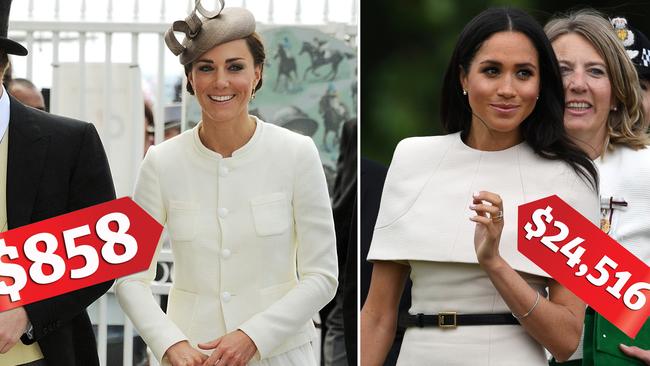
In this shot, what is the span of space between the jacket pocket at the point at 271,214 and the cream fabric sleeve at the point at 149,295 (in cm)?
23

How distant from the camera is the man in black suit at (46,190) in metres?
2.79

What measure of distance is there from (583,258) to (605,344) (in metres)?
0.27

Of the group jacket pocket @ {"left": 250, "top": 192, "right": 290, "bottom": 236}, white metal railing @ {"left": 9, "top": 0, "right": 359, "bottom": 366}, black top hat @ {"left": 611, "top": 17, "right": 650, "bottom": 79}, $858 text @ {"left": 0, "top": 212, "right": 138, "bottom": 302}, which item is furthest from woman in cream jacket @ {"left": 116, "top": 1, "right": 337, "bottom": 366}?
white metal railing @ {"left": 9, "top": 0, "right": 359, "bottom": 366}

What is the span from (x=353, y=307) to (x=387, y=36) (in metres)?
0.71

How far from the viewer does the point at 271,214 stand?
9.34ft

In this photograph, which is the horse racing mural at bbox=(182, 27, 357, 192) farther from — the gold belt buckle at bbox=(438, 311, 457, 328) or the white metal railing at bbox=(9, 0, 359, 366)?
the gold belt buckle at bbox=(438, 311, 457, 328)

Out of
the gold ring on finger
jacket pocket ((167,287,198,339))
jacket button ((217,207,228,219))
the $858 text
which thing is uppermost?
the gold ring on finger

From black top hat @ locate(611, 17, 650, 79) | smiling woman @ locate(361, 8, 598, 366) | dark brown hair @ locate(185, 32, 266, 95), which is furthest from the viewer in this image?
black top hat @ locate(611, 17, 650, 79)

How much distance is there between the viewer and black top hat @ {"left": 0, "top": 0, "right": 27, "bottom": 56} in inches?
111

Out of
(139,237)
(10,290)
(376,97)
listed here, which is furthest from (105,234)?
(376,97)

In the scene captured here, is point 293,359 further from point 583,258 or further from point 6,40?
point 6,40

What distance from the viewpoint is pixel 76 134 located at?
288cm

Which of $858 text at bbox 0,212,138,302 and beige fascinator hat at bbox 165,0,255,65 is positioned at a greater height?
beige fascinator hat at bbox 165,0,255,65

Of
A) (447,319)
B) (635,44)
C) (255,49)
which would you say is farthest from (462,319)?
(635,44)
